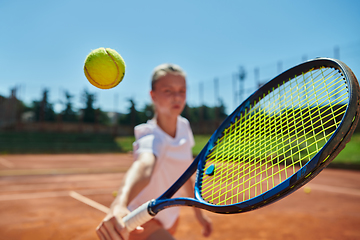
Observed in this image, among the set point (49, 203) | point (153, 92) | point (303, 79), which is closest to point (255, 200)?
point (303, 79)

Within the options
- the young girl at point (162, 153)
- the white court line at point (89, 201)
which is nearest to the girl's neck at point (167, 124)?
the young girl at point (162, 153)

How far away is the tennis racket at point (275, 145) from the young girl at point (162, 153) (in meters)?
0.22

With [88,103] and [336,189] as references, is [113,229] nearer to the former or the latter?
[336,189]

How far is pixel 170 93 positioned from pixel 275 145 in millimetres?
757

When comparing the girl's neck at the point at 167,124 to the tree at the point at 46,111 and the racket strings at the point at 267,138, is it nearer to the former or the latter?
the racket strings at the point at 267,138

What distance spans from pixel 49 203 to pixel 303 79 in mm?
4542

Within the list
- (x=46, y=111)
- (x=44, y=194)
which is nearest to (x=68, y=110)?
(x=46, y=111)

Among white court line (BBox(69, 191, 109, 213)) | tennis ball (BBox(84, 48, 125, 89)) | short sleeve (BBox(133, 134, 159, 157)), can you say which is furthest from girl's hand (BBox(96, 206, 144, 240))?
white court line (BBox(69, 191, 109, 213))

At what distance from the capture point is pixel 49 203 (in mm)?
4766

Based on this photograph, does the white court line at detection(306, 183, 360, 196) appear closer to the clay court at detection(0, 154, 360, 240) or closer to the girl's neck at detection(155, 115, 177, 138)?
the clay court at detection(0, 154, 360, 240)

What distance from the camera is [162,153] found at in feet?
Answer: 6.06

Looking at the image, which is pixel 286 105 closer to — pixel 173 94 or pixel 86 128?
pixel 173 94

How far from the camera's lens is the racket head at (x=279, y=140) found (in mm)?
1097

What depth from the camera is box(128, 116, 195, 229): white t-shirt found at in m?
1.79
